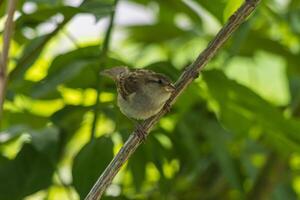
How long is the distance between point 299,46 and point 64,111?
116 centimetres

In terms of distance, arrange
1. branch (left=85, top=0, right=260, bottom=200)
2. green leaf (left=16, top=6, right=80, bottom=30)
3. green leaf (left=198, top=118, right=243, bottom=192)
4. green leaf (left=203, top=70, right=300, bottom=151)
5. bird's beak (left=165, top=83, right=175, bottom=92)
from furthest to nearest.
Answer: green leaf (left=198, top=118, right=243, bottom=192) → green leaf (left=203, top=70, right=300, bottom=151) → green leaf (left=16, top=6, right=80, bottom=30) → bird's beak (left=165, top=83, right=175, bottom=92) → branch (left=85, top=0, right=260, bottom=200)

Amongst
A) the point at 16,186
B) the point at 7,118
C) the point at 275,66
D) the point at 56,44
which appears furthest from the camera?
the point at 275,66

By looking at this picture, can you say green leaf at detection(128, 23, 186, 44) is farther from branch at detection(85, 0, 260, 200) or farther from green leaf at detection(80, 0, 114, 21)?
branch at detection(85, 0, 260, 200)

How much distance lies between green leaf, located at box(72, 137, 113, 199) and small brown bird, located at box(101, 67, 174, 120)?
94 mm

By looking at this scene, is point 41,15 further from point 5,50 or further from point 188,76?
point 5,50

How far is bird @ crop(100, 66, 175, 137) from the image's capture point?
1.41 meters

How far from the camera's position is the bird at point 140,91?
141 cm

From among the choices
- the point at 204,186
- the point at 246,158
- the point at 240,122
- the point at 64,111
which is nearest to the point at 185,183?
the point at 204,186

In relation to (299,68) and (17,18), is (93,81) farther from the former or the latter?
(299,68)

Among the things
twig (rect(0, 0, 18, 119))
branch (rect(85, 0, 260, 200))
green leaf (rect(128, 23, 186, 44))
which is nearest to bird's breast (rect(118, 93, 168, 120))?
branch (rect(85, 0, 260, 200))

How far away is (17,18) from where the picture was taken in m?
1.54

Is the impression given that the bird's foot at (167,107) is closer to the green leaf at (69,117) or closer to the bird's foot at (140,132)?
the bird's foot at (140,132)

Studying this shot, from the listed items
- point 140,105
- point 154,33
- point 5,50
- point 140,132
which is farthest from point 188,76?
point 154,33

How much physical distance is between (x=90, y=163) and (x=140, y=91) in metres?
0.19
